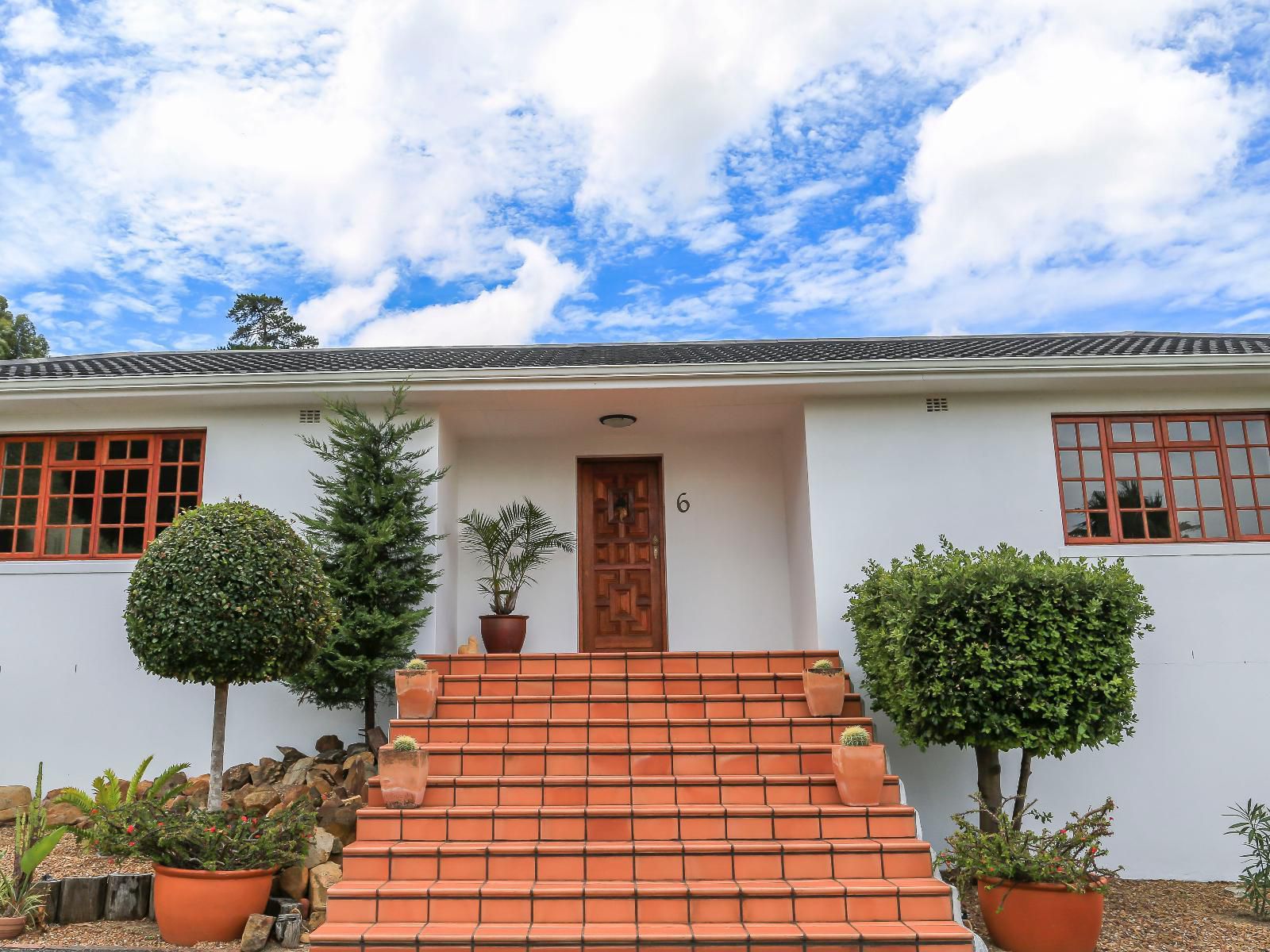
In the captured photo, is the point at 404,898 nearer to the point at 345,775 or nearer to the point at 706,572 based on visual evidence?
the point at 345,775

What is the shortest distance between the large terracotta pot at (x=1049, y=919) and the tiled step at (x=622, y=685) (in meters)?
2.04

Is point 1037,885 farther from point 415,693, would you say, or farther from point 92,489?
point 92,489

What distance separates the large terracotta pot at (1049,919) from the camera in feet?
14.2

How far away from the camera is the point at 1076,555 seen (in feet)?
22.2

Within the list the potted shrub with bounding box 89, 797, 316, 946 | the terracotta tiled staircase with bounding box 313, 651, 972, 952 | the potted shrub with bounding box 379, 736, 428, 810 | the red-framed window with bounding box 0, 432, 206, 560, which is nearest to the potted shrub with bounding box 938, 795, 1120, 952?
the terracotta tiled staircase with bounding box 313, 651, 972, 952

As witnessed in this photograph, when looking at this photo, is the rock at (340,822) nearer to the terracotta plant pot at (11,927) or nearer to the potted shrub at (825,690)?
the terracotta plant pot at (11,927)

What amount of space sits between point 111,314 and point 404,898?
2179cm

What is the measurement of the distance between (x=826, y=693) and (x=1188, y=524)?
345cm

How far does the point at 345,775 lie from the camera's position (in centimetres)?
598

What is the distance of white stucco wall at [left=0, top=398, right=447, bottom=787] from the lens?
22.2 ft

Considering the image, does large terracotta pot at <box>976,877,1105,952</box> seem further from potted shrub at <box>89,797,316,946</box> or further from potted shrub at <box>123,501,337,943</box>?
potted shrub at <box>123,501,337,943</box>

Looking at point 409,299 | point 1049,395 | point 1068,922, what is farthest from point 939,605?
point 409,299

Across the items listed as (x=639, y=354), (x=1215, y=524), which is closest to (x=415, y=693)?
(x=639, y=354)

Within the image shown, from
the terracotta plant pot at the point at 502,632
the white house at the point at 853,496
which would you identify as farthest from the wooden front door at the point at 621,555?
the white house at the point at 853,496
